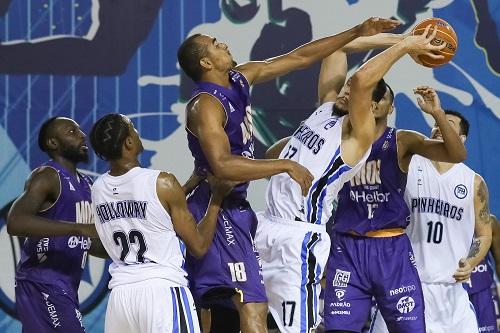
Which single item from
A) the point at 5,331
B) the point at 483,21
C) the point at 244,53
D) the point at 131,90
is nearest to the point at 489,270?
the point at 483,21

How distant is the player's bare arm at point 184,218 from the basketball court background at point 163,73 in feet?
10.5

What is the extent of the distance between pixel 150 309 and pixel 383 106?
2137 millimetres

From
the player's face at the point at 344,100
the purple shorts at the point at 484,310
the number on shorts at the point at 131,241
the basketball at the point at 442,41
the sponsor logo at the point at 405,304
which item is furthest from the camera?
the purple shorts at the point at 484,310

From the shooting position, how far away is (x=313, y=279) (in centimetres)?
623

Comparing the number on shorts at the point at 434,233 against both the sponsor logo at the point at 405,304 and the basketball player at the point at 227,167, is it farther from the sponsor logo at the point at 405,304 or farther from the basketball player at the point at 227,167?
the basketball player at the point at 227,167

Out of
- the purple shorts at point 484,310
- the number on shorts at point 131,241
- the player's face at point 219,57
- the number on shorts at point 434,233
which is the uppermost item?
the player's face at point 219,57

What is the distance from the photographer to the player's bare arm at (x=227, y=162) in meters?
5.75

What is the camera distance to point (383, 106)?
6.86m

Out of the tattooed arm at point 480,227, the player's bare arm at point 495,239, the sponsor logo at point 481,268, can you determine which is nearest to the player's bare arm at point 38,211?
the tattooed arm at point 480,227

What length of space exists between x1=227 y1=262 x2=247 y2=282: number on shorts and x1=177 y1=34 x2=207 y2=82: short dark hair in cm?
108

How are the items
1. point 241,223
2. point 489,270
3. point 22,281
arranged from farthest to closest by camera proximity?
1. point 489,270
2. point 22,281
3. point 241,223

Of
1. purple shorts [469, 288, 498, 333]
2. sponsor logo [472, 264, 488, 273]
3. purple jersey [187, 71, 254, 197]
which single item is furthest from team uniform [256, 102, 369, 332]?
purple shorts [469, 288, 498, 333]

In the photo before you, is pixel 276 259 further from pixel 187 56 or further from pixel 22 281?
pixel 22 281

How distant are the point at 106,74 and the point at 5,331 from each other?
2.24 meters
